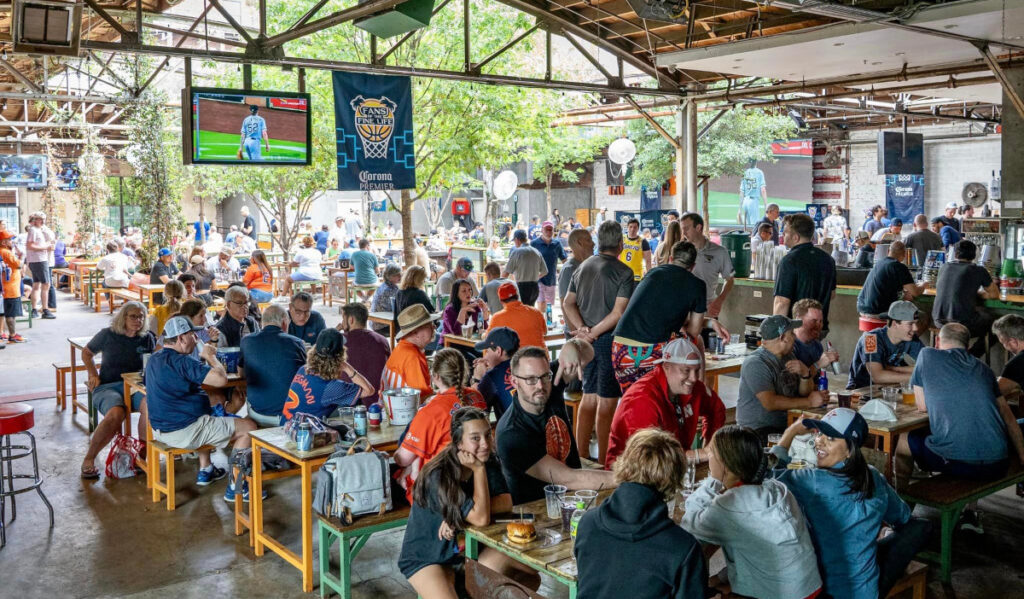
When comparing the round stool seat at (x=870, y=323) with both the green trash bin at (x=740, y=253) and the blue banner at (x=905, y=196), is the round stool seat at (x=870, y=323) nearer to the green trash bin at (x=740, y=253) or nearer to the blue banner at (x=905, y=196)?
the green trash bin at (x=740, y=253)

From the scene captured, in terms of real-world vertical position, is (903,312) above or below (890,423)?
above

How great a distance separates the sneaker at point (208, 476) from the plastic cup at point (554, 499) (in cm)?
376

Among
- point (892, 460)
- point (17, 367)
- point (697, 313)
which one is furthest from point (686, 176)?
point (17, 367)

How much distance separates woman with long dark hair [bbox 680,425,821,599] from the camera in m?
3.26

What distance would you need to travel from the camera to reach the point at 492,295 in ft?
30.7

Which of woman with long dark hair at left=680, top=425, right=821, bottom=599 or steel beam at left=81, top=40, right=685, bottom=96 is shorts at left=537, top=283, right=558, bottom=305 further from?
woman with long dark hair at left=680, top=425, right=821, bottom=599

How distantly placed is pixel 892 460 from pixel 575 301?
2541 mm

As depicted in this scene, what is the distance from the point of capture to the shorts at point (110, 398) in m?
6.90

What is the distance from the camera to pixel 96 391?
707cm

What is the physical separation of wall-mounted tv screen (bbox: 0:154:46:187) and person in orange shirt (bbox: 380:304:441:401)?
24.6 metres

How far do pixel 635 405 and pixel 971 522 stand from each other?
8.68ft

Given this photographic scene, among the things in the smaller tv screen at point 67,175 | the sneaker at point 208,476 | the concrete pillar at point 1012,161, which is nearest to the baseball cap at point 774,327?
the sneaker at point 208,476

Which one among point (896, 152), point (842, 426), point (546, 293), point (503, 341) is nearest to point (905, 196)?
point (896, 152)

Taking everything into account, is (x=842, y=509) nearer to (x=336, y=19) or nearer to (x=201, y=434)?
(x=201, y=434)
